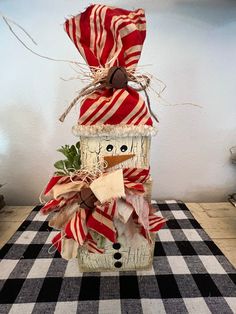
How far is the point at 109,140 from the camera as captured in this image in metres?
0.39

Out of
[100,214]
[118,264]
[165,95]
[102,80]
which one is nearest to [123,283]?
[118,264]

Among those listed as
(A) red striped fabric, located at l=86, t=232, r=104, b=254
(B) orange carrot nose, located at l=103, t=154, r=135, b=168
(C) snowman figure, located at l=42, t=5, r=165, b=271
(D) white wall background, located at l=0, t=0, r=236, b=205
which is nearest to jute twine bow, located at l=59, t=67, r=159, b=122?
(C) snowman figure, located at l=42, t=5, r=165, b=271

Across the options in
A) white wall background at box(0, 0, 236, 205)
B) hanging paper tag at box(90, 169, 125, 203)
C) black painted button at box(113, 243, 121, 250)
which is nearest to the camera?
hanging paper tag at box(90, 169, 125, 203)

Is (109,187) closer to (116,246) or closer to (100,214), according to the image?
(100,214)

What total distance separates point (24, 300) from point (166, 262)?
28 centimetres

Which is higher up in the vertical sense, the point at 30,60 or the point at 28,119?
the point at 30,60

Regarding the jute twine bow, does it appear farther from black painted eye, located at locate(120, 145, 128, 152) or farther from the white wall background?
the white wall background

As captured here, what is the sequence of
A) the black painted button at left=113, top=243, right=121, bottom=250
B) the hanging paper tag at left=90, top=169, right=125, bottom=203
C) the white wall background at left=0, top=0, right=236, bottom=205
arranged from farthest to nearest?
the white wall background at left=0, top=0, right=236, bottom=205
the black painted button at left=113, top=243, right=121, bottom=250
the hanging paper tag at left=90, top=169, right=125, bottom=203

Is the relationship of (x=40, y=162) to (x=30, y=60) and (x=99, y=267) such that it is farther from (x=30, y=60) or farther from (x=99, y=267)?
(x=99, y=267)

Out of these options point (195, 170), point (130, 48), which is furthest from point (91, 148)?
point (195, 170)

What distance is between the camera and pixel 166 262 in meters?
0.49

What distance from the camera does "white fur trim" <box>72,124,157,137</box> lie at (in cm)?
38

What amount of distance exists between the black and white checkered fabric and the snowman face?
22 cm

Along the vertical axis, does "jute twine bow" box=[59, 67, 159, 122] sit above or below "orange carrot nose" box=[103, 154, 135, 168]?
above
